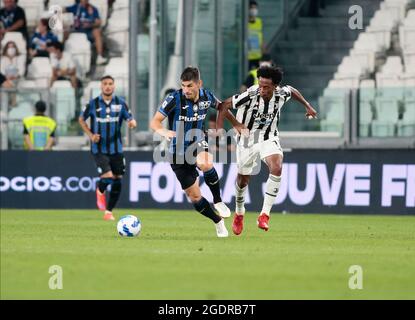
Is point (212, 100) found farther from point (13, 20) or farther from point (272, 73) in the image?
point (13, 20)

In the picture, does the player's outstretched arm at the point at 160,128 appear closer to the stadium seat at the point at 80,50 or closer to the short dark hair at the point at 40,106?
Result: the short dark hair at the point at 40,106

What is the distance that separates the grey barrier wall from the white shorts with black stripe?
560 centimetres

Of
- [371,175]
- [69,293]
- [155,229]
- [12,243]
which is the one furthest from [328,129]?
[69,293]

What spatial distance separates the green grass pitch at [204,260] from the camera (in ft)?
29.4

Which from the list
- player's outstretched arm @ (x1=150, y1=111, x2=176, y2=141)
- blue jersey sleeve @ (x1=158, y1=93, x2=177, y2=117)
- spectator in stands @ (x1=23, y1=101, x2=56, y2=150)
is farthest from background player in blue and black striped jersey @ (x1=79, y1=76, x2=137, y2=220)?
player's outstretched arm @ (x1=150, y1=111, x2=176, y2=141)

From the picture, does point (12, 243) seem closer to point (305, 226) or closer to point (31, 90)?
point (305, 226)

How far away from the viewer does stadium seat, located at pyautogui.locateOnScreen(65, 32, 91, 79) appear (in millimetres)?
24734

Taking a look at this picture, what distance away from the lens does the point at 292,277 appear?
977 centimetres

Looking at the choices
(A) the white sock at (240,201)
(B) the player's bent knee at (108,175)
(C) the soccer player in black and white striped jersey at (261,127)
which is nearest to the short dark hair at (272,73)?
(C) the soccer player in black and white striped jersey at (261,127)

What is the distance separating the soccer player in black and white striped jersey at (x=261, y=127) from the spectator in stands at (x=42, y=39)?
37.1 feet

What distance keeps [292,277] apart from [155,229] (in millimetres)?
5967

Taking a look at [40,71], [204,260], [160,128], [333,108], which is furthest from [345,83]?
[204,260]

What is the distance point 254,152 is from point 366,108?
6.37 m
